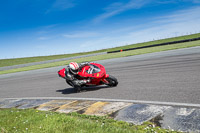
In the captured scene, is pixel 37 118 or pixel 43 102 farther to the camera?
pixel 43 102

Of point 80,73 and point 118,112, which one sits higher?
point 80,73

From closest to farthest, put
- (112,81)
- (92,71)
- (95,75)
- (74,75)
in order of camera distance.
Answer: (95,75) → (92,71) → (74,75) → (112,81)

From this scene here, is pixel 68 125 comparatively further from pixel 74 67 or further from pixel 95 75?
pixel 74 67

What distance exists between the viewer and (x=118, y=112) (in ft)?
17.2

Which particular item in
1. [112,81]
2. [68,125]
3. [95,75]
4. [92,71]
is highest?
[92,71]

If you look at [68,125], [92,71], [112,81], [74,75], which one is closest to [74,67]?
[74,75]

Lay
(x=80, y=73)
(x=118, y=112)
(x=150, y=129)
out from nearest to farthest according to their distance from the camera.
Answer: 1. (x=150, y=129)
2. (x=118, y=112)
3. (x=80, y=73)

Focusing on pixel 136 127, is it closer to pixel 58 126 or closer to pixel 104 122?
pixel 104 122

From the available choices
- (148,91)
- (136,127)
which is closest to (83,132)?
(136,127)

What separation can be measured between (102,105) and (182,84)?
10.4ft

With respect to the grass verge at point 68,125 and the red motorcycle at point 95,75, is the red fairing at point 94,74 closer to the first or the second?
the red motorcycle at point 95,75

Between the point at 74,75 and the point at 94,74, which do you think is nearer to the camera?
the point at 94,74

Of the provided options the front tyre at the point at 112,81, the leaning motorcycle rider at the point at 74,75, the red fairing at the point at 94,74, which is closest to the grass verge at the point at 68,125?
the red fairing at the point at 94,74

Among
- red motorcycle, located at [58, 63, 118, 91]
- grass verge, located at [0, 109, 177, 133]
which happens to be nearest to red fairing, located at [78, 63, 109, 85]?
red motorcycle, located at [58, 63, 118, 91]
